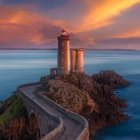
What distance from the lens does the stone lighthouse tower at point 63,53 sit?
47406 mm

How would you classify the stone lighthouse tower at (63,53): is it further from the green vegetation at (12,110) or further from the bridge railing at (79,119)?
the bridge railing at (79,119)

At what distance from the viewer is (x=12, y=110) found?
3794cm

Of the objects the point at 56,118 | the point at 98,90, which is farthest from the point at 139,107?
the point at 56,118

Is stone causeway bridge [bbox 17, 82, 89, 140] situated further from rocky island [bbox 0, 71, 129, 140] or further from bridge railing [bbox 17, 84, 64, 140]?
rocky island [bbox 0, 71, 129, 140]

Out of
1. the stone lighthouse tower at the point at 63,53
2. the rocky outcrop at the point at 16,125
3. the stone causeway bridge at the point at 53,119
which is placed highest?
the stone lighthouse tower at the point at 63,53

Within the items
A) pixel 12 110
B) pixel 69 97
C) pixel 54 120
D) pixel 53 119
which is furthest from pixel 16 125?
pixel 54 120

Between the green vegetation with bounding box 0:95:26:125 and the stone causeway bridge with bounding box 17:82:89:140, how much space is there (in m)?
0.88

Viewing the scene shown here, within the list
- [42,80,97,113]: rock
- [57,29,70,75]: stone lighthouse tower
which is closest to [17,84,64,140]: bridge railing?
[42,80,97,113]: rock

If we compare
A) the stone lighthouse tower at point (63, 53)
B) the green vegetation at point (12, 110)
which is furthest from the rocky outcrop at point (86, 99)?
the green vegetation at point (12, 110)

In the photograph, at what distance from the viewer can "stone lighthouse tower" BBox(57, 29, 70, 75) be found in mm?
47406

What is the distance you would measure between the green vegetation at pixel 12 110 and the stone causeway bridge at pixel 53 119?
0.88 meters

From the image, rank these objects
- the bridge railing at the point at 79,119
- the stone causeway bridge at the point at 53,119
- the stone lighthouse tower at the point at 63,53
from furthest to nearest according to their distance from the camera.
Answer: the stone lighthouse tower at the point at 63,53
the stone causeway bridge at the point at 53,119
the bridge railing at the point at 79,119

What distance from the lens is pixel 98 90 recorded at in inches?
1831

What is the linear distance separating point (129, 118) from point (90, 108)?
6.84 meters
